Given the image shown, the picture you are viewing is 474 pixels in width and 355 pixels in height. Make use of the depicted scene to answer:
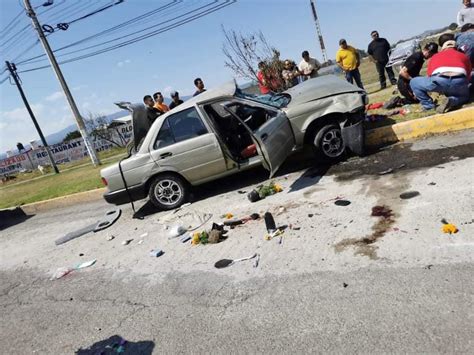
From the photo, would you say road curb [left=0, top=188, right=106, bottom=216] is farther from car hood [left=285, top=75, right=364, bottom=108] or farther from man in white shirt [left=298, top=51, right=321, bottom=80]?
man in white shirt [left=298, top=51, right=321, bottom=80]

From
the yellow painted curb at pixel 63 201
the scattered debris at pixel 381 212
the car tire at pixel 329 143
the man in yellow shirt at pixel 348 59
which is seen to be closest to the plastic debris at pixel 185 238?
the scattered debris at pixel 381 212

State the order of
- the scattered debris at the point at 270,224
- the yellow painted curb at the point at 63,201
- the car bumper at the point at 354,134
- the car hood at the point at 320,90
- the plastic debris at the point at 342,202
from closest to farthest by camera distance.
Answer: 1. the scattered debris at the point at 270,224
2. the plastic debris at the point at 342,202
3. the car bumper at the point at 354,134
4. the car hood at the point at 320,90
5. the yellow painted curb at the point at 63,201

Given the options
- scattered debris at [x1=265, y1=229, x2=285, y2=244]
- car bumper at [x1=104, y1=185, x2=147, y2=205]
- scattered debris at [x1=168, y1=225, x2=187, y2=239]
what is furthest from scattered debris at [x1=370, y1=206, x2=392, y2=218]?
car bumper at [x1=104, y1=185, x2=147, y2=205]

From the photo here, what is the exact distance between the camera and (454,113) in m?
6.51

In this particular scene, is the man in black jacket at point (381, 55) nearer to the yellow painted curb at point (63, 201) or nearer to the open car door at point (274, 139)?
the open car door at point (274, 139)

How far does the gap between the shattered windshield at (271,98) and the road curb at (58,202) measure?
488cm

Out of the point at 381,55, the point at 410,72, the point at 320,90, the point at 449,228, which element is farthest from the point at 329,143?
the point at 381,55

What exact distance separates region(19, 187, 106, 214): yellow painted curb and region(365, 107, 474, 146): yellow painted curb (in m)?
6.57

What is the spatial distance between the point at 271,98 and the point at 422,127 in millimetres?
2643

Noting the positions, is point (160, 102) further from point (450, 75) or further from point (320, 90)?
point (450, 75)

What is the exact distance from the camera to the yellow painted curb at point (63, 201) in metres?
10.1

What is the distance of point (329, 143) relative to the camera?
21.7 feet

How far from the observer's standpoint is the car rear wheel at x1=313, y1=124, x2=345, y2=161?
654 centimetres

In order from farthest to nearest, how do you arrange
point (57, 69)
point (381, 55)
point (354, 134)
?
1. point (57, 69)
2. point (381, 55)
3. point (354, 134)
